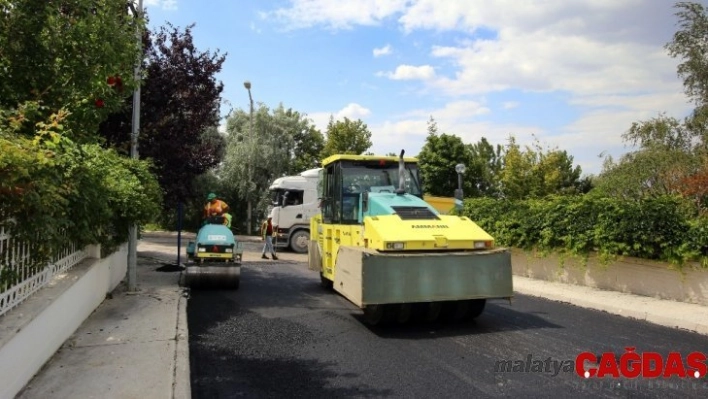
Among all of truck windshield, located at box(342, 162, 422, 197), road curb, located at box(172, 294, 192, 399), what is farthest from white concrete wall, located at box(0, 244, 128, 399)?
truck windshield, located at box(342, 162, 422, 197)

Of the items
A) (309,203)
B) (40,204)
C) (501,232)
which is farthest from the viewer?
(309,203)

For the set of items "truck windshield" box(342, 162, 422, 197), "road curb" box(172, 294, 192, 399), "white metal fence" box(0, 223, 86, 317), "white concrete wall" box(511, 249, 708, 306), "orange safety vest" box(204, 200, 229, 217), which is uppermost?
"truck windshield" box(342, 162, 422, 197)

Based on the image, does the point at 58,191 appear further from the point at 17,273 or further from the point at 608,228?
the point at 608,228

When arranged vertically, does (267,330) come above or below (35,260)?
below

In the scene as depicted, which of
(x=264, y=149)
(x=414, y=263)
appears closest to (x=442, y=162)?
(x=264, y=149)

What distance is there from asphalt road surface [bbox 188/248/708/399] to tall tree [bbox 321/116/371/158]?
24167 millimetres

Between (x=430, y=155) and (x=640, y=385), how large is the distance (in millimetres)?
26536

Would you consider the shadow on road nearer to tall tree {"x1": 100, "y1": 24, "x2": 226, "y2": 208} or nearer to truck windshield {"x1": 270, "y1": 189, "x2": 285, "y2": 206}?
tall tree {"x1": 100, "y1": 24, "x2": 226, "y2": 208}

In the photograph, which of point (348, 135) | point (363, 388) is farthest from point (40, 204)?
point (348, 135)

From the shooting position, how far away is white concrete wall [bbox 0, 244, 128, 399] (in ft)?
13.3

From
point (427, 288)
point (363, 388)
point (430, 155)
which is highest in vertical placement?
point (430, 155)

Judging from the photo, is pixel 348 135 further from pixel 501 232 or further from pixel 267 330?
pixel 267 330

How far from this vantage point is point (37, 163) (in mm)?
3807

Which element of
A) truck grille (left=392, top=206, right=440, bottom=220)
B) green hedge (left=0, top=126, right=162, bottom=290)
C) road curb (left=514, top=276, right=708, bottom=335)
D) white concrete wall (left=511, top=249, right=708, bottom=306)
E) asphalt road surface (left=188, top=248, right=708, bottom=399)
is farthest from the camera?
white concrete wall (left=511, top=249, right=708, bottom=306)
